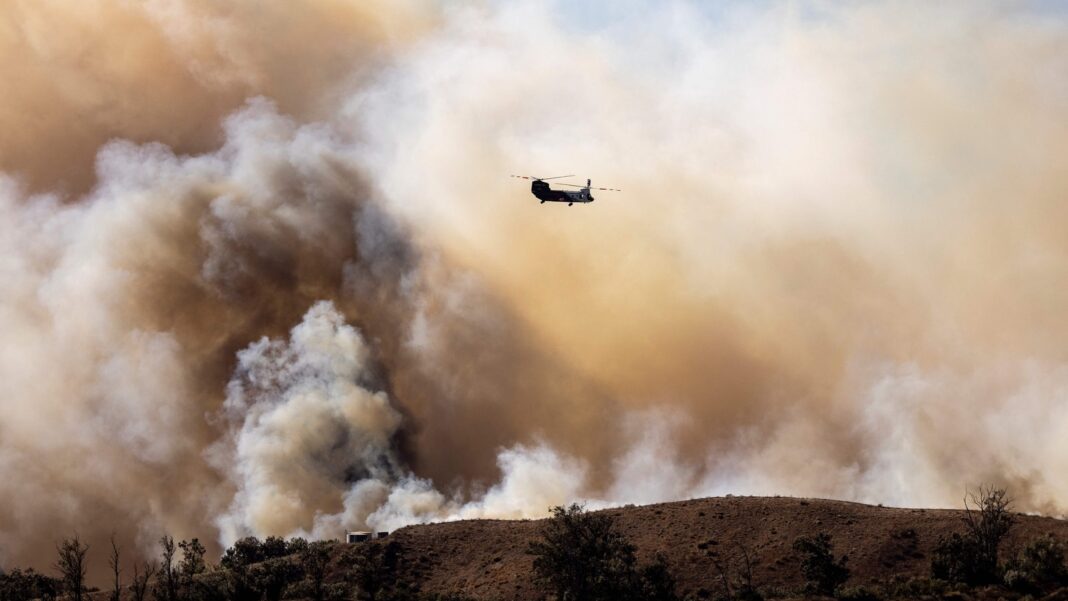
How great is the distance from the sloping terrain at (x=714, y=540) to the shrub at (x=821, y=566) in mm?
1147

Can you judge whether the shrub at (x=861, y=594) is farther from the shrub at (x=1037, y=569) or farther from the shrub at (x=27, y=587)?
the shrub at (x=27, y=587)

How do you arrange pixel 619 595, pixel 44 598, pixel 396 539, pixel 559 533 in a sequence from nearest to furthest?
pixel 619 595 → pixel 559 533 → pixel 44 598 → pixel 396 539

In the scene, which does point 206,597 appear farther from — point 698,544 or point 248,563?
point 698,544

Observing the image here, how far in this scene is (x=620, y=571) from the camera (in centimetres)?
8312

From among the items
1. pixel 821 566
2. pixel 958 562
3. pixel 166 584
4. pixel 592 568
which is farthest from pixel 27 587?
pixel 958 562

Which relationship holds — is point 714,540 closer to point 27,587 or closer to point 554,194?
point 554,194

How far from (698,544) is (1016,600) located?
3270 centimetres

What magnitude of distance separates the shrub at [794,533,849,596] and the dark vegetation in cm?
12

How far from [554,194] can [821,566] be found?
162 ft

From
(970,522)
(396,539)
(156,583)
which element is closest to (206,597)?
(156,583)

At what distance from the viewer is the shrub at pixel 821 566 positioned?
8575 cm

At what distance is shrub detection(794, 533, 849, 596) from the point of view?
85750 mm

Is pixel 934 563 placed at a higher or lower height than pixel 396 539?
lower

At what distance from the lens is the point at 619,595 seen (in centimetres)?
8175
